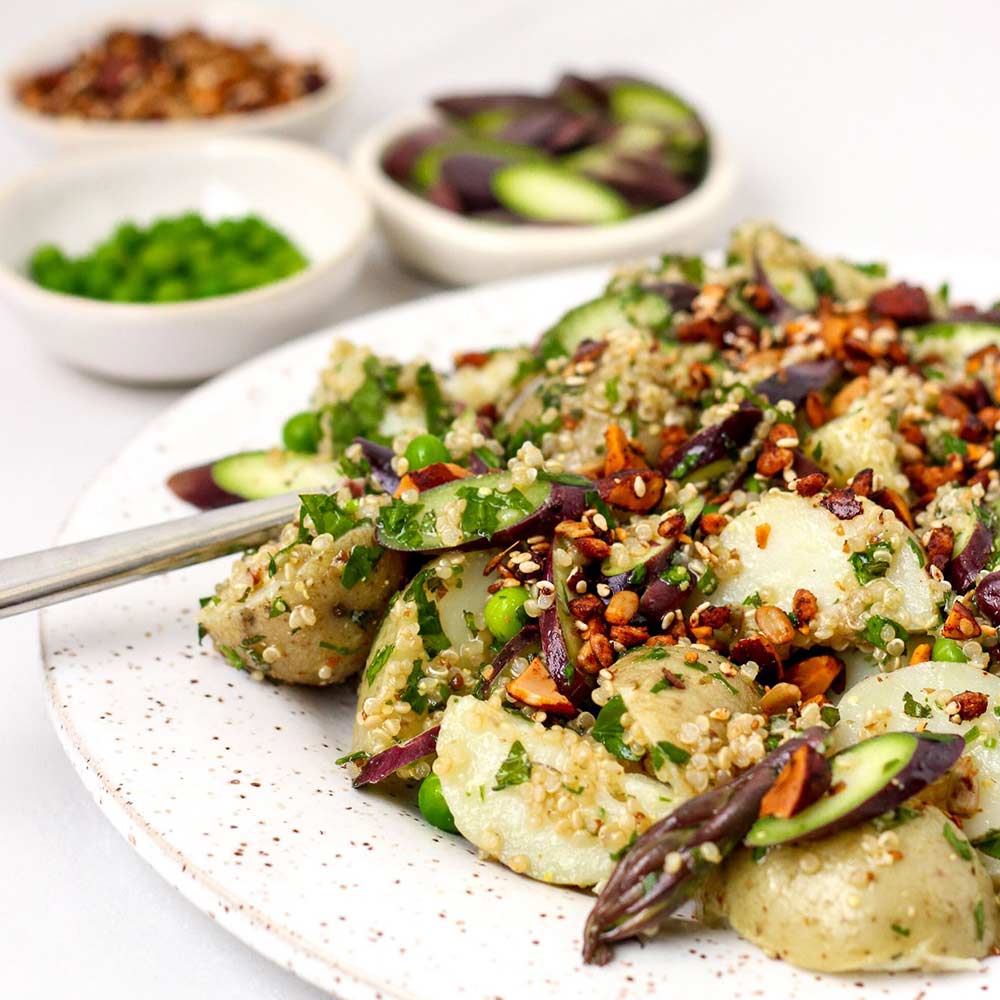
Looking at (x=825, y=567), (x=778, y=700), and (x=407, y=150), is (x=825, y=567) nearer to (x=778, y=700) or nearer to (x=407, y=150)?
(x=778, y=700)

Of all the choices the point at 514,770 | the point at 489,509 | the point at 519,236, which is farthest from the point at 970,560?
the point at 519,236

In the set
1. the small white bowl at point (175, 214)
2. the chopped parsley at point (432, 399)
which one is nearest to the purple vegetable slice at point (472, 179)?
the small white bowl at point (175, 214)

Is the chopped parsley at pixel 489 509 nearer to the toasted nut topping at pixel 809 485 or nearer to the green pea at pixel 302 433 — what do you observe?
the toasted nut topping at pixel 809 485

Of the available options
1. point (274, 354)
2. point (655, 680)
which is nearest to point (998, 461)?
point (655, 680)

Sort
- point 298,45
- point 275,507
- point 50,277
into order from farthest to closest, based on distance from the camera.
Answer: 1. point 298,45
2. point 50,277
3. point 275,507

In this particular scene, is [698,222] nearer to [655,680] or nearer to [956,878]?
[655,680]

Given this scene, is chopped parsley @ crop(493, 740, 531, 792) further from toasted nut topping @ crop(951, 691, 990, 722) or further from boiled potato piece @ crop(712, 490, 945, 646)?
toasted nut topping @ crop(951, 691, 990, 722)
